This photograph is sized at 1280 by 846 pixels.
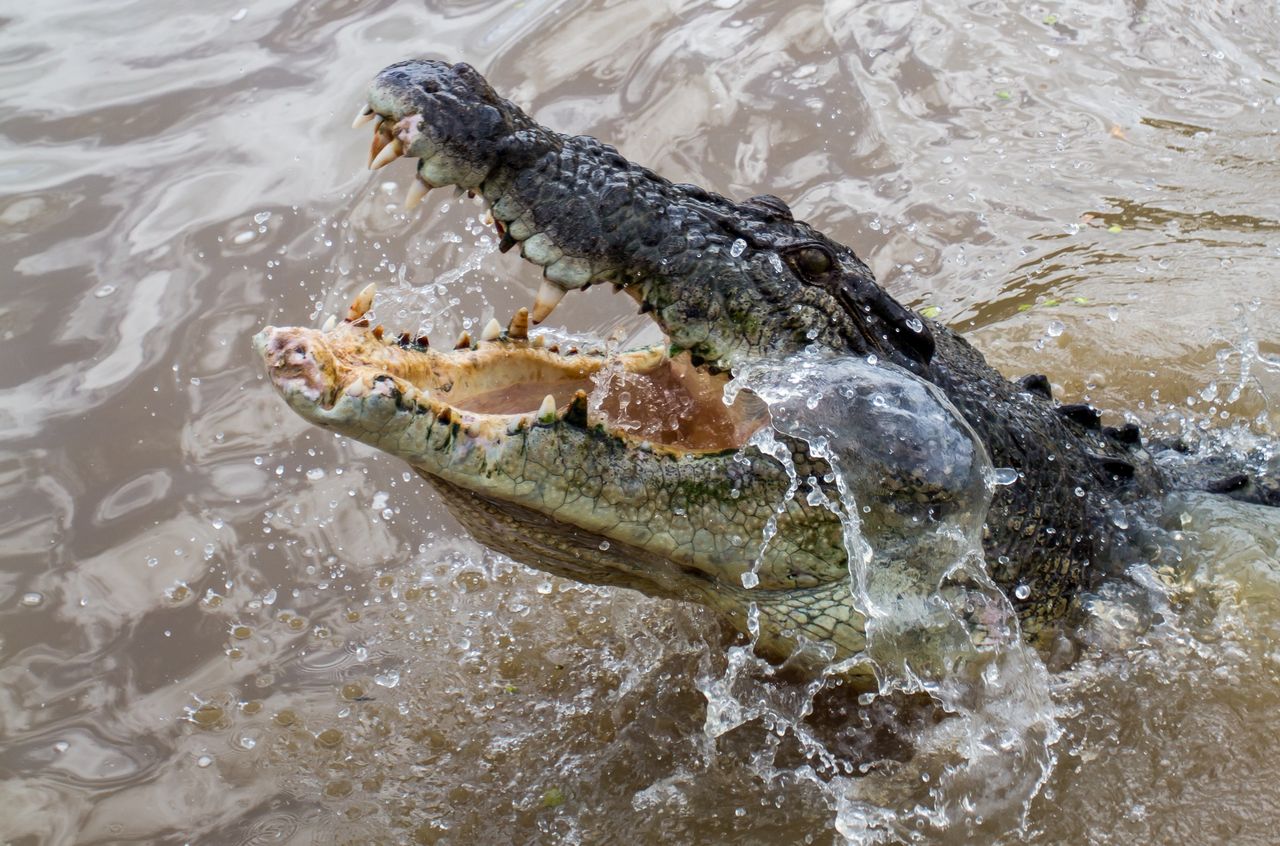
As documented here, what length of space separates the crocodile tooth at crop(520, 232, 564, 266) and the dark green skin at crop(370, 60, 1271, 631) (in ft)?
0.06

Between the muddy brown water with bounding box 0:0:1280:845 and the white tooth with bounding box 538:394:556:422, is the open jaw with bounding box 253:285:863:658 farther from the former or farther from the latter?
the muddy brown water with bounding box 0:0:1280:845

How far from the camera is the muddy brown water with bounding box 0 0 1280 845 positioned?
3930mm

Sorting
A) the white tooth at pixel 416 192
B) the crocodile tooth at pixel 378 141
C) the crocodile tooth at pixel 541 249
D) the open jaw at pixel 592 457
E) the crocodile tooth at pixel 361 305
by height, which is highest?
the crocodile tooth at pixel 378 141

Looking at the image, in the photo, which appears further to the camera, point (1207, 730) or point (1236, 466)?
point (1236, 466)

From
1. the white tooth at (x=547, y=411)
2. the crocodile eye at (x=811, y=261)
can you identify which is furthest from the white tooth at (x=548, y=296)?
the crocodile eye at (x=811, y=261)

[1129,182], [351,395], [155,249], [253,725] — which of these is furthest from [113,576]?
[1129,182]

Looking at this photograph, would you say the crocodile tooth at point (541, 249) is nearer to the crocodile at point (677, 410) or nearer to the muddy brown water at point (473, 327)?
the crocodile at point (677, 410)

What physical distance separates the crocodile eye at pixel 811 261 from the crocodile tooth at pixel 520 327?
789 mm

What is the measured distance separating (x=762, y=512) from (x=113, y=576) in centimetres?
291

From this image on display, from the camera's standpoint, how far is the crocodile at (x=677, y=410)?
10.1 feet

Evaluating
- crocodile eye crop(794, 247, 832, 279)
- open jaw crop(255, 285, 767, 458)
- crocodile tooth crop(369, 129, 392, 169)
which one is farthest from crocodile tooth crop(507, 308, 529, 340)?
crocodile eye crop(794, 247, 832, 279)

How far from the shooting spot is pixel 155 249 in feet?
20.5

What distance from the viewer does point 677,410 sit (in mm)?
3748

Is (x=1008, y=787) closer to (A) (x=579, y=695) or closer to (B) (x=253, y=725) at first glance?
→ (A) (x=579, y=695)
